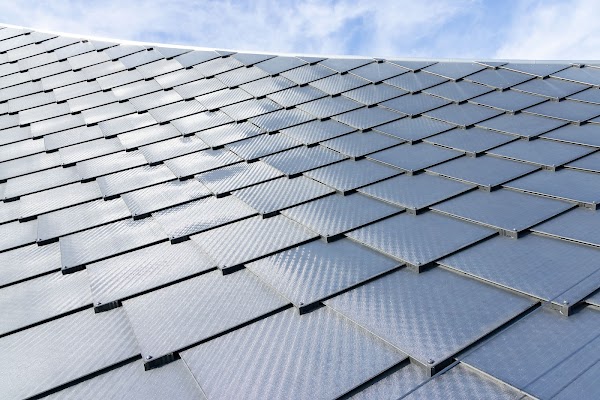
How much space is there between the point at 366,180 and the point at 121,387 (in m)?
4.24

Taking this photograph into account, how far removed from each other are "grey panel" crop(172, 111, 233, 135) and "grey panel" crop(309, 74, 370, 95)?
2153 mm

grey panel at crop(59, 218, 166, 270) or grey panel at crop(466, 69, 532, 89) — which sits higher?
grey panel at crop(466, 69, 532, 89)

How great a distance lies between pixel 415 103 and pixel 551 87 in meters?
2.52

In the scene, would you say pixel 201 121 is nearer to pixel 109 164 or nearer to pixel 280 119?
pixel 280 119

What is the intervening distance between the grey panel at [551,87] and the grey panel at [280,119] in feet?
13.2

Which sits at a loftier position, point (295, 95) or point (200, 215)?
point (295, 95)

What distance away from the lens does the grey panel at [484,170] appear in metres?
6.93

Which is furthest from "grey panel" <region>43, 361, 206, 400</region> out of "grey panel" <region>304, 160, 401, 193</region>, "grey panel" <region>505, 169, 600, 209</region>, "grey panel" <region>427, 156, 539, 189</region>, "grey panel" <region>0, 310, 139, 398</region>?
"grey panel" <region>505, 169, 600, 209</region>

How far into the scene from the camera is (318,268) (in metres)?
5.30

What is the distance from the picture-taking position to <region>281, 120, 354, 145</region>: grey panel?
29.1ft

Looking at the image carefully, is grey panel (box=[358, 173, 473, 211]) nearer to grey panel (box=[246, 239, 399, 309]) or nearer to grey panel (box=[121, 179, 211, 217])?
grey panel (box=[246, 239, 399, 309])

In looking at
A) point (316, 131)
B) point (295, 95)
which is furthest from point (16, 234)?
point (295, 95)

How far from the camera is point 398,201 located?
21.6ft

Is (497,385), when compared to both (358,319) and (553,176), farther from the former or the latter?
(553,176)
